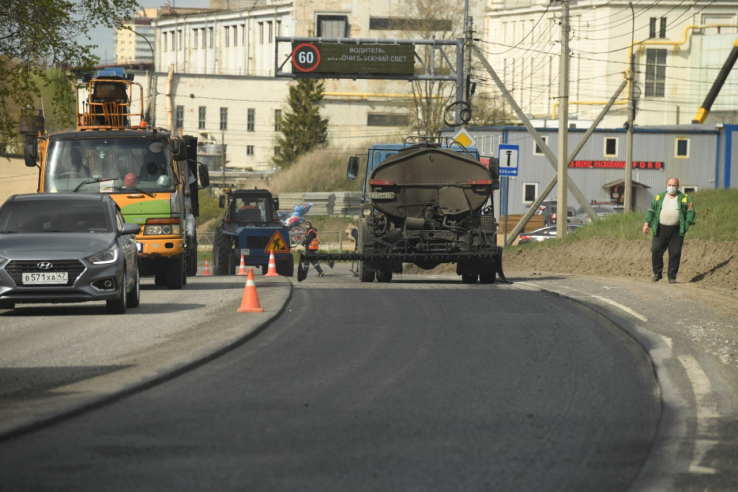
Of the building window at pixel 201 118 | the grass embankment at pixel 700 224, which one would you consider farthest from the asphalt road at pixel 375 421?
the building window at pixel 201 118

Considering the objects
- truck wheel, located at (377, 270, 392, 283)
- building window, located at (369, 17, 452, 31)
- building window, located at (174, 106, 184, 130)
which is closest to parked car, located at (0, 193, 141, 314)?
truck wheel, located at (377, 270, 392, 283)

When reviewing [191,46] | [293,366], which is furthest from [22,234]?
[191,46]

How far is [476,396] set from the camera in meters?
8.34

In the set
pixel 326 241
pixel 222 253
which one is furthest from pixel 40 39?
pixel 326 241

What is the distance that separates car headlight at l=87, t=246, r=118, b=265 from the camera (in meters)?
14.3

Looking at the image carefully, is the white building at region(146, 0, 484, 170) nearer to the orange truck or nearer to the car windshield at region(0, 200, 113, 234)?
the orange truck

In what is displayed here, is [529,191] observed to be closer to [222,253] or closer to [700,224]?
[222,253]

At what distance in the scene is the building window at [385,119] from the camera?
9762 cm

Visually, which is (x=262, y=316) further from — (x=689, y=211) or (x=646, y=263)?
(x=646, y=263)

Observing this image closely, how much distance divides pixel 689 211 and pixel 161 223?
29.7 ft

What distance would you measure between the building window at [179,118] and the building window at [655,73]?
3896 cm

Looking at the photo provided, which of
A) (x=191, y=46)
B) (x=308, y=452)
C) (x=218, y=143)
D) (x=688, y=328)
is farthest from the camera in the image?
(x=191, y=46)

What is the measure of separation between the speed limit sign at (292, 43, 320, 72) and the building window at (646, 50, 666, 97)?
51782 millimetres

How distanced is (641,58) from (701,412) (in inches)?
3271
